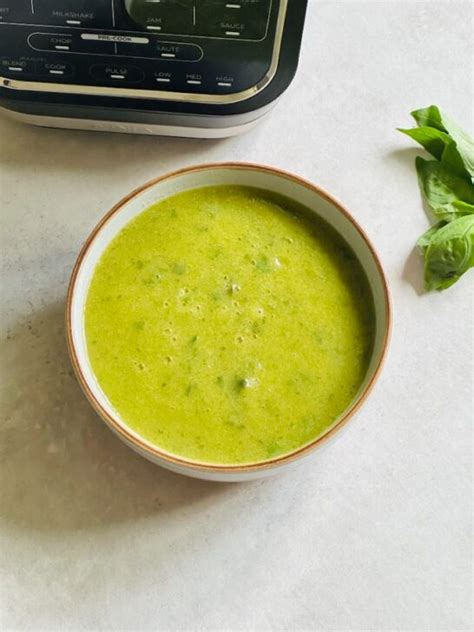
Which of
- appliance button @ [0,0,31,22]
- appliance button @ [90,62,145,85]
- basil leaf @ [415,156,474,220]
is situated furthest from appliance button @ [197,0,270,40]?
basil leaf @ [415,156,474,220]

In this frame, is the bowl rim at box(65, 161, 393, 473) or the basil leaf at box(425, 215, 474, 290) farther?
the basil leaf at box(425, 215, 474, 290)

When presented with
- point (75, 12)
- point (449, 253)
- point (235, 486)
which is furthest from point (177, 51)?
point (235, 486)

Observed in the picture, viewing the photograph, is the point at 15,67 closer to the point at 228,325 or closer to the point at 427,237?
the point at 228,325

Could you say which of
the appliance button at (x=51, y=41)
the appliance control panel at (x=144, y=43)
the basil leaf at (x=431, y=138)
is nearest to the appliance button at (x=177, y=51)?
the appliance control panel at (x=144, y=43)

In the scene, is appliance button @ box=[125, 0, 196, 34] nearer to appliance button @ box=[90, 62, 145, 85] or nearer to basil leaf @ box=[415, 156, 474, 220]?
appliance button @ box=[90, 62, 145, 85]

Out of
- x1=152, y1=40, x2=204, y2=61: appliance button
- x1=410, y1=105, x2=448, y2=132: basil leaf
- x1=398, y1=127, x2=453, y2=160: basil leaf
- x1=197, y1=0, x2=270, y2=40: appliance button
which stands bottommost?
x1=398, y1=127, x2=453, y2=160: basil leaf

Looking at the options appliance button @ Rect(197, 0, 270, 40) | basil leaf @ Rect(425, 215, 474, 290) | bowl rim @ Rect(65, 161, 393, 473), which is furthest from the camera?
basil leaf @ Rect(425, 215, 474, 290)
